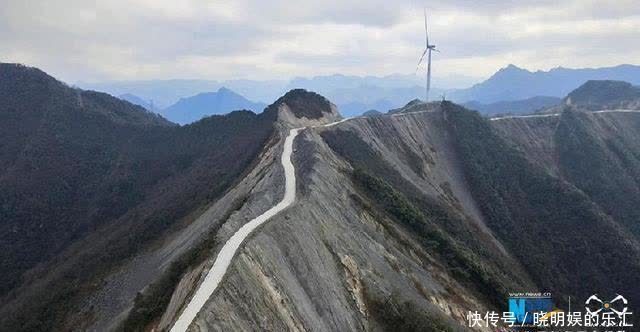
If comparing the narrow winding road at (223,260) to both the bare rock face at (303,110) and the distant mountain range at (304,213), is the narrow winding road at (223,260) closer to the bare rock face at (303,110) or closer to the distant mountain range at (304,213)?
the distant mountain range at (304,213)

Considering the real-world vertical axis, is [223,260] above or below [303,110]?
below

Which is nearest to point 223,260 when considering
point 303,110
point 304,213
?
point 304,213

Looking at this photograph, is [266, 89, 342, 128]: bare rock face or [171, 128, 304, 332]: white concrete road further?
[266, 89, 342, 128]: bare rock face

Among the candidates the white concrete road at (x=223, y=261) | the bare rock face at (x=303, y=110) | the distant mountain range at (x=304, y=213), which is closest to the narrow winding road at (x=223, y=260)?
the white concrete road at (x=223, y=261)

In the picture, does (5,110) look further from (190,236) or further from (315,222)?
(315,222)

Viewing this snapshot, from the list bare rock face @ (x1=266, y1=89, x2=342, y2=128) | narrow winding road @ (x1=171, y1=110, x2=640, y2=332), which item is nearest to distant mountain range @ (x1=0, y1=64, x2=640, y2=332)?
narrow winding road @ (x1=171, y1=110, x2=640, y2=332)

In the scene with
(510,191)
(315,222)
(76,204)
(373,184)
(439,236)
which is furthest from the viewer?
(76,204)

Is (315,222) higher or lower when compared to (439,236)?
higher

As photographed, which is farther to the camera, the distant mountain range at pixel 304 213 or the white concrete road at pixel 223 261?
the distant mountain range at pixel 304 213

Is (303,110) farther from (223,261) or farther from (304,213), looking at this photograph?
(223,261)

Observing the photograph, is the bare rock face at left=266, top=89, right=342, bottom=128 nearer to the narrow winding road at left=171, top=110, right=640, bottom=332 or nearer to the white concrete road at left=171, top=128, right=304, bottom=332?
the narrow winding road at left=171, top=110, right=640, bottom=332

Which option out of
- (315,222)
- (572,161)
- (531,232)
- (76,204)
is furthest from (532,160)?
(76,204)
